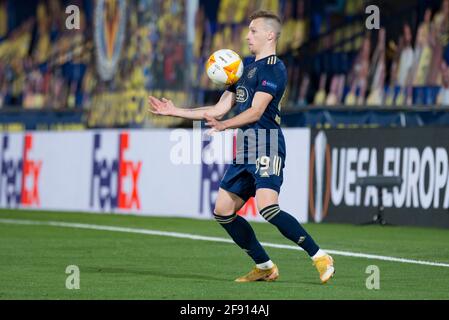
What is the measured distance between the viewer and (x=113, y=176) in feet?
73.0

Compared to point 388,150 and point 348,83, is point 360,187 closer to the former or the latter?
point 388,150

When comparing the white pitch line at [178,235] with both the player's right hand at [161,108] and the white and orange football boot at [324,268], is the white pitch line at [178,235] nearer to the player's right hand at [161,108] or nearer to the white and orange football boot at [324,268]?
the white and orange football boot at [324,268]

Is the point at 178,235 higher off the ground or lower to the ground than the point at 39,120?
lower

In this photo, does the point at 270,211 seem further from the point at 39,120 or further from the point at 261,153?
the point at 39,120

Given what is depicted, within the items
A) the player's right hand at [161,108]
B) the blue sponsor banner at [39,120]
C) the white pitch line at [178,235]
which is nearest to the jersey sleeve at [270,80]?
the player's right hand at [161,108]

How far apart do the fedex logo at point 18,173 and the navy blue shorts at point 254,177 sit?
1344 centimetres

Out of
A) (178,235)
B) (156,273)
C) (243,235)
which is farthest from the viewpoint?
(178,235)

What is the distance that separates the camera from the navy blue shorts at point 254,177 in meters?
10.4

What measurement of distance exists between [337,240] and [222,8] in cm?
1111

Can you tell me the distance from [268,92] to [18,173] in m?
14.3

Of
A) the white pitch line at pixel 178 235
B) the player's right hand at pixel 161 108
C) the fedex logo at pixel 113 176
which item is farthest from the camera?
the fedex logo at pixel 113 176

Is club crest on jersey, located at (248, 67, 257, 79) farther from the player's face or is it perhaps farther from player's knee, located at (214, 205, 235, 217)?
player's knee, located at (214, 205, 235, 217)

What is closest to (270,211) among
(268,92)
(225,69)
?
(268,92)

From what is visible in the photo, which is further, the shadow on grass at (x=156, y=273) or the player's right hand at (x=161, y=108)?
the shadow on grass at (x=156, y=273)
